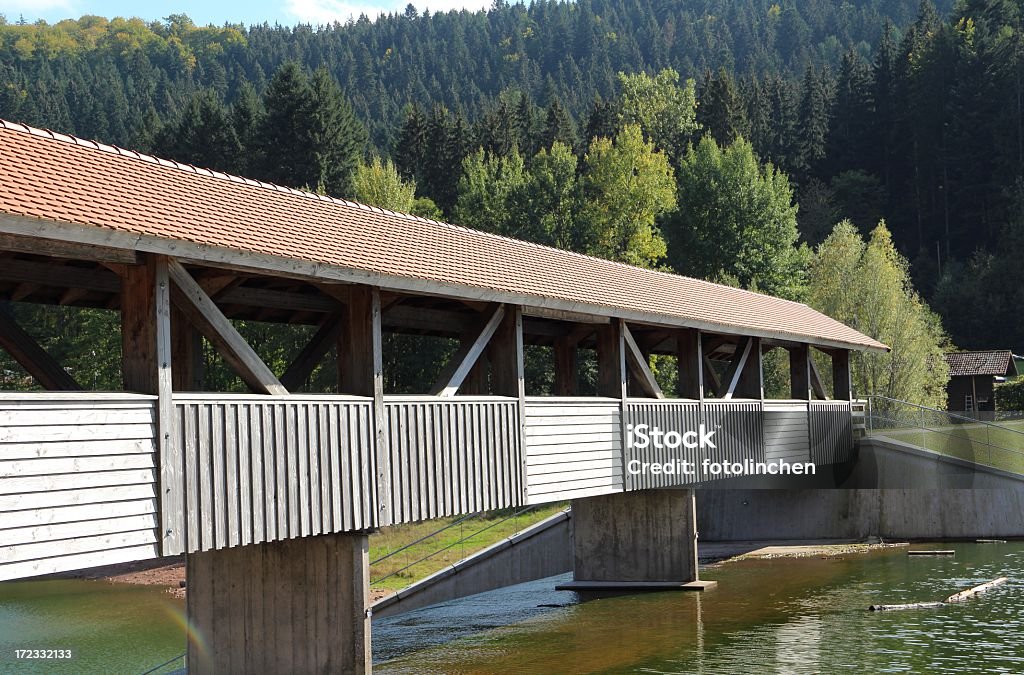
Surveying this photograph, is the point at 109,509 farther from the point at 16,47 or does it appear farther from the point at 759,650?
the point at 16,47

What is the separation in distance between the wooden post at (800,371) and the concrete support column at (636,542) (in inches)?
221

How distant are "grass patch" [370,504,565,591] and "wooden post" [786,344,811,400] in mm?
7766

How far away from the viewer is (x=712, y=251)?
174 feet

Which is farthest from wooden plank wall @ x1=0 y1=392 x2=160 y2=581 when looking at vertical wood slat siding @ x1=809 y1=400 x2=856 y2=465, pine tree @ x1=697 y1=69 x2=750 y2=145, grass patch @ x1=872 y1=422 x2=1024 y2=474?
pine tree @ x1=697 y1=69 x2=750 y2=145

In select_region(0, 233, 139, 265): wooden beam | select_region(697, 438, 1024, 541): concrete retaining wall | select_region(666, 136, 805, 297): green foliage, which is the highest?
select_region(666, 136, 805, 297): green foliage

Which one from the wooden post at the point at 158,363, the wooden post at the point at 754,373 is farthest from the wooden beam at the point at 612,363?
the wooden post at the point at 158,363

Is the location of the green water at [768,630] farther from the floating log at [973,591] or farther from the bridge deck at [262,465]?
the bridge deck at [262,465]

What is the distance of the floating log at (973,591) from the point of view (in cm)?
1794

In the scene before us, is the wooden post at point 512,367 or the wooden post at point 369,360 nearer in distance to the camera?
the wooden post at point 369,360

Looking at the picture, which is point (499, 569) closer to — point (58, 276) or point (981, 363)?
point (58, 276)

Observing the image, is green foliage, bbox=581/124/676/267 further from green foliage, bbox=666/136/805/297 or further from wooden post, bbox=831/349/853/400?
wooden post, bbox=831/349/853/400

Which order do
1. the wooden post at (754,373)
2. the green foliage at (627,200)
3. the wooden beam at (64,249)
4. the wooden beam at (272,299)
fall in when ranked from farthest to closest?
the green foliage at (627,200) → the wooden post at (754,373) → the wooden beam at (272,299) → the wooden beam at (64,249)

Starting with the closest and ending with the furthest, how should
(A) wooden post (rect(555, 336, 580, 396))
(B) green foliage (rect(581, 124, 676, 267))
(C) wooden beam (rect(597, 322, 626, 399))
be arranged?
(C) wooden beam (rect(597, 322, 626, 399)) < (A) wooden post (rect(555, 336, 580, 396)) < (B) green foliage (rect(581, 124, 676, 267))

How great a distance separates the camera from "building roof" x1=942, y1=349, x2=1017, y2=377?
152 ft
